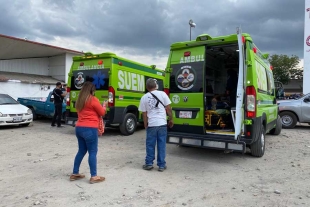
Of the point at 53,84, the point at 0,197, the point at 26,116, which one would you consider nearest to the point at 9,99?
the point at 26,116

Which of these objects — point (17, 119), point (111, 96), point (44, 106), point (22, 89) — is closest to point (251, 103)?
point (111, 96)

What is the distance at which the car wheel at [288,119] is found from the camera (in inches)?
439

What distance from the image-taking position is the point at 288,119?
11.3m

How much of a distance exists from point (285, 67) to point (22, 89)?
39.3 metres

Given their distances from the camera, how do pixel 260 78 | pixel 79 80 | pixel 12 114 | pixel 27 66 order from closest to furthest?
pixel 260 78 → pixel 79 80 → pixel 12 114 → pixel 27 66

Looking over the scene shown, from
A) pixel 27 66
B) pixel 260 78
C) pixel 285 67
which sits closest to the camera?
pixel 260 78

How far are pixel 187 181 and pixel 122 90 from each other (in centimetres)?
479

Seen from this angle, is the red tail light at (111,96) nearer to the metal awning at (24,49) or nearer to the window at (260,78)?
the window at (260,78)

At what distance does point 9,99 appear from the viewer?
1116cm

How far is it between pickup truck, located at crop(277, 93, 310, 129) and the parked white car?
424 inches

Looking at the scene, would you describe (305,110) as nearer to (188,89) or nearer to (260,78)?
(260,78)

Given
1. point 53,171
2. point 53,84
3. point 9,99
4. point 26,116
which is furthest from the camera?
point 53,84

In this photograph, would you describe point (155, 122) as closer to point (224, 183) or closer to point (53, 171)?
point (224, 183)

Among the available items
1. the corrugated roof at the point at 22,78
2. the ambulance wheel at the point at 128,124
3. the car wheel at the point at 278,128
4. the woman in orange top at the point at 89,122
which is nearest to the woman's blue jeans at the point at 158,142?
the woman in orange top at the point at 89,122
